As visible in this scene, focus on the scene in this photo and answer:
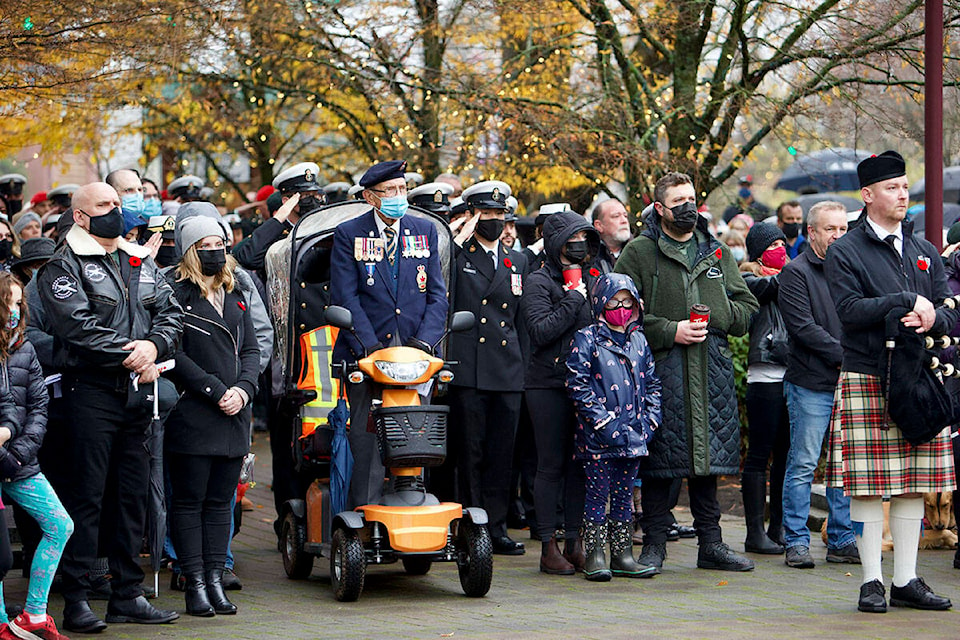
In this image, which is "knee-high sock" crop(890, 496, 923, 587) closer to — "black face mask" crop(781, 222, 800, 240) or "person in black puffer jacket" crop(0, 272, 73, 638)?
"person in black puffer jacket" crop(0, 272, 73, 638)

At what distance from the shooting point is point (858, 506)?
7.63 m

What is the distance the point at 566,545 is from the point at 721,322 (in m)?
1.66

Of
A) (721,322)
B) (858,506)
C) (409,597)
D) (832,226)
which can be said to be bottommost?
(409,597)

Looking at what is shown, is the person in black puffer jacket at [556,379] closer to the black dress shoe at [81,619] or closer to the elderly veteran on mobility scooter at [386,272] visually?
the elderly veteran on mobility scooter at [386,272]

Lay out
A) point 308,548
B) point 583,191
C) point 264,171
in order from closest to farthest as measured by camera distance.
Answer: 1. point 308,548
2. point 583,191
3. point 264,171

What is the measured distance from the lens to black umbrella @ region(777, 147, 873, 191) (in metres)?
15.0

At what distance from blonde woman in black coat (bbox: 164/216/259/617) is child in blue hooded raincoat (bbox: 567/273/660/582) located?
1.94 metres

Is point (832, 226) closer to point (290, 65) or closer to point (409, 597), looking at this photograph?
point (409, 597)

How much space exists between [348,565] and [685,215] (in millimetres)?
2900

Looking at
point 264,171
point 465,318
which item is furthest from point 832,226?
point 264,171

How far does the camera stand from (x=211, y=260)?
25.8ft

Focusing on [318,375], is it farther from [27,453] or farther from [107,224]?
[27,453]

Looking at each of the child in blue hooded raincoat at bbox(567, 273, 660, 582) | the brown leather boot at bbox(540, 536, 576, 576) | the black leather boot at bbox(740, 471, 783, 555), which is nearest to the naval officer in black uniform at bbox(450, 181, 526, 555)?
the brown leather boot at bbox(540, 536, 576, 576)

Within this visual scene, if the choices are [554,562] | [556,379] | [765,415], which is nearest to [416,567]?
[554,562]
